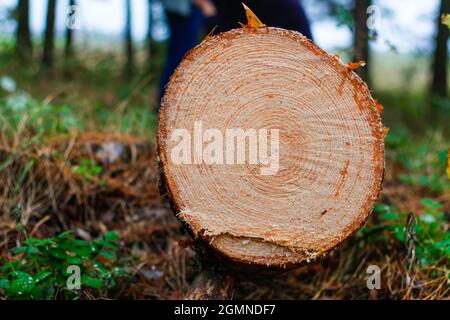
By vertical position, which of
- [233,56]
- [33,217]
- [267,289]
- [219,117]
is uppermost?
[233,56]

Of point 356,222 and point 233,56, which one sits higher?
point 233,56

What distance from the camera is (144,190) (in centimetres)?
294

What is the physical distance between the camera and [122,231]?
2.61 metres

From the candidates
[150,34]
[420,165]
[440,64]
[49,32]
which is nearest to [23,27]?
[49,32]

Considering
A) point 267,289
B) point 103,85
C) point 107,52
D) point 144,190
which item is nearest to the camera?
point 267,289

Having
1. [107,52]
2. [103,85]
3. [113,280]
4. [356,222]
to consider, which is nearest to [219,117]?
[356,222]

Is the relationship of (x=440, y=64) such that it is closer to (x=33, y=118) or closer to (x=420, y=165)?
(x=420, y=165)

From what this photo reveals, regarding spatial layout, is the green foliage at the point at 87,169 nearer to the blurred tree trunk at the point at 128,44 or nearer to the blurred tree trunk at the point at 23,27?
the blurred tree trunk at the point at 23,27

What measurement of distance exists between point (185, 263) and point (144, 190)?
2.11 feet

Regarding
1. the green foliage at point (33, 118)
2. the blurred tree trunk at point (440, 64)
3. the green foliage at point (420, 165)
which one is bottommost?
the green foliage at point (420, 165)

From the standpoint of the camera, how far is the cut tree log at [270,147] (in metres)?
1.74

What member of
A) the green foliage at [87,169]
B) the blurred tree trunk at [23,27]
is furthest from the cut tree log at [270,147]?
the blurred tree trunk at [23,27]

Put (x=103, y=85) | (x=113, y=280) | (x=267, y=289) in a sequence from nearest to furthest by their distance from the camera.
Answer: (x=113, y=280) < (x=267, y=289) < (x=103, y=85)
